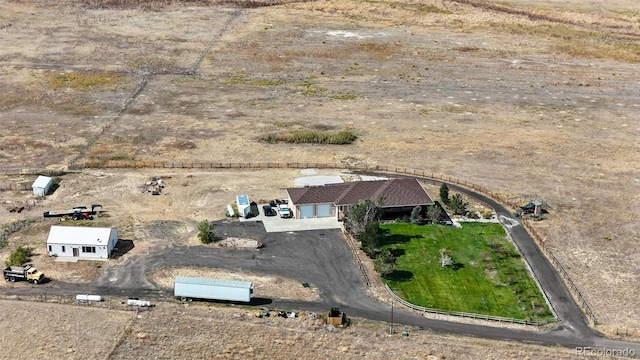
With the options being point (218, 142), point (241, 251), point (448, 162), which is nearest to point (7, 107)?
point (218, 142)

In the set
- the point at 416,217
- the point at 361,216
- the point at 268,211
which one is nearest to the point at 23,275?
the point at 268,211

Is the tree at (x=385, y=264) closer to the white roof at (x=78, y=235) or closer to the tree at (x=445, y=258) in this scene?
the tree at (x=445, y=258)

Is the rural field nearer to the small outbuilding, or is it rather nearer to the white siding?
the small outbuilding

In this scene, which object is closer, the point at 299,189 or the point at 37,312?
the point at 37,312

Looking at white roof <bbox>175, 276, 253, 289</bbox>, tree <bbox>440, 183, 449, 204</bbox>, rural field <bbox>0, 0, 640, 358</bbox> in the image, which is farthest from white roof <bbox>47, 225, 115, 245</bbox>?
tree <bbox>440, 183, 449, 204</bbox>

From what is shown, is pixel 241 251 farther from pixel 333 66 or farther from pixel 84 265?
pixel 333 66

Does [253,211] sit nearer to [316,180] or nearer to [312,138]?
[316,180]

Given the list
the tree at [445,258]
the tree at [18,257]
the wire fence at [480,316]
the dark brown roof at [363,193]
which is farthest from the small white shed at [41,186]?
the tree at [445,258]
